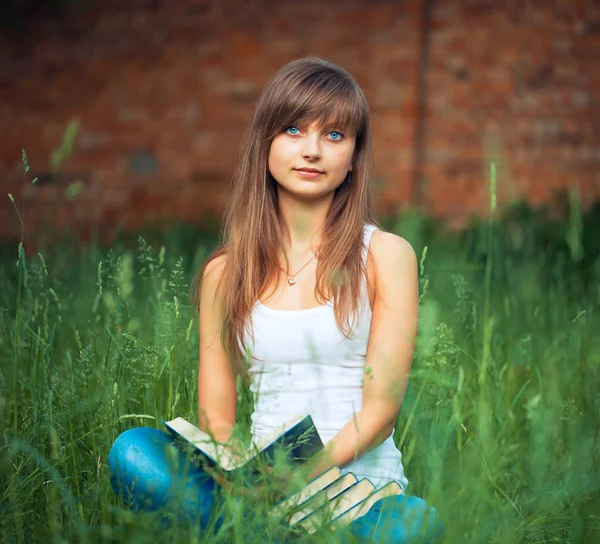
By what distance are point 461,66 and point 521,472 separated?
444cm

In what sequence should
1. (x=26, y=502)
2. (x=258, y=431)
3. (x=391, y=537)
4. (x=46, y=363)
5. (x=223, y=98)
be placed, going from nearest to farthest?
(x=391, y=537) < (x=26, y=502) < (x=258, y=431) < (x=46, y=363) < (x=223, y=98)

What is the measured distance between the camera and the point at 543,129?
6270 mm

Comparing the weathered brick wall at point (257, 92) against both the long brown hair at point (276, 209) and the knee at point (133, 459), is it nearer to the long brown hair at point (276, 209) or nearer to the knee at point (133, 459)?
the long brown hair at point (276, 209)

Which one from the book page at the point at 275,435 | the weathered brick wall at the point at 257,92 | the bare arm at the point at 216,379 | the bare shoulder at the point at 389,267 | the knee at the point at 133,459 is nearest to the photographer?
the book page at the point at 275,435

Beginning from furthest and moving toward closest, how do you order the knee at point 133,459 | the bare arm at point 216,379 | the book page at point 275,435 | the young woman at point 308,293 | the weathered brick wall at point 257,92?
1. the weathered brick wall at point 257,92
2. the bare arm at point 216,379
3. the young woman at point 308,293
4. the knee at point 133,459
5. the book page at point 275,435

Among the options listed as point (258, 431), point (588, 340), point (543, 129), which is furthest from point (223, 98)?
point (258, 431)

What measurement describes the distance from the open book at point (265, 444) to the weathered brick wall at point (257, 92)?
4.16 m

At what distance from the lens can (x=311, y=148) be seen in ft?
7.36

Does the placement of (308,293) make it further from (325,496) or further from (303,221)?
(325,496)

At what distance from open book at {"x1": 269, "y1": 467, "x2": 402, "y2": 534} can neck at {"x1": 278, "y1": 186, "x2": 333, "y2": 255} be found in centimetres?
64

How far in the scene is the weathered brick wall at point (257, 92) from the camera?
623 cm

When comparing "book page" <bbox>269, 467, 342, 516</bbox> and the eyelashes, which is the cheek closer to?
the eyelashes

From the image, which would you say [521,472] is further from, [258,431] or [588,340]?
[588,340]

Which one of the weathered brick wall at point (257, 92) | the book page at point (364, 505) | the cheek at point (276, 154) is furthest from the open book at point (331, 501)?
the weathered brick wall at point (257, 92)
